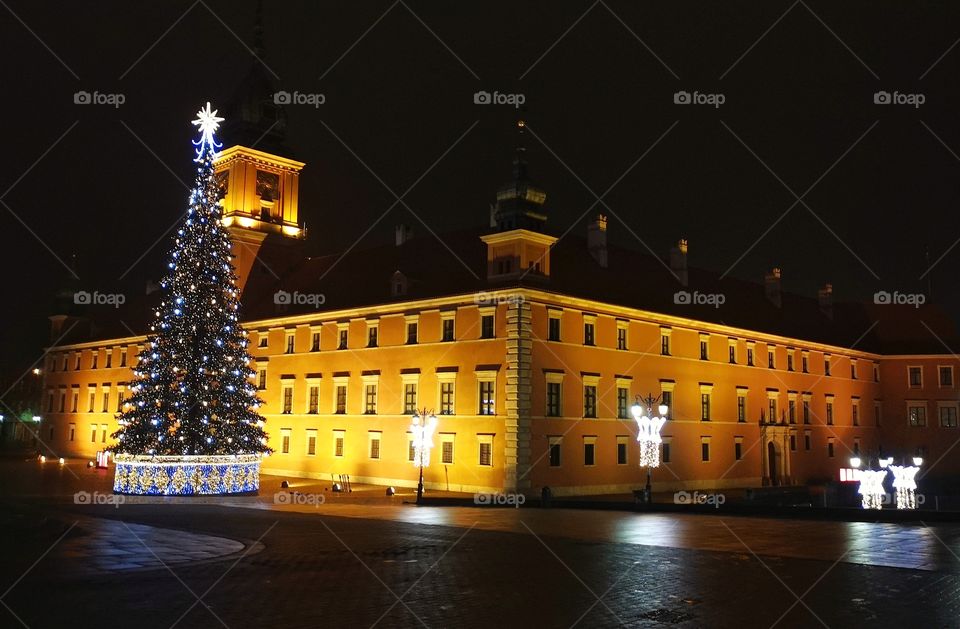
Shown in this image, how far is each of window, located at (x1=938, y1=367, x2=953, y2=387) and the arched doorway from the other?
15510 millimetres

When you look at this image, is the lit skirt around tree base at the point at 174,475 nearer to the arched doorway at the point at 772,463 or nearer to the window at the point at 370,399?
the window at the point at 370,399

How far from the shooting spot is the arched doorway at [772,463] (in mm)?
46938

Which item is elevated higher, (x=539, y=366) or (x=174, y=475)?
(x=539, y=366)

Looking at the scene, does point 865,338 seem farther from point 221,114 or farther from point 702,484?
point 221,114

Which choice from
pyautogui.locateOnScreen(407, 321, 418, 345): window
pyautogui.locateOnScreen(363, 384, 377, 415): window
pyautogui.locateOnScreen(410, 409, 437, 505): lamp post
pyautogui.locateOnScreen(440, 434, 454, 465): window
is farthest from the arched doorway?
pyautogui.locateOnScreen(363, 384, 377, 415): window

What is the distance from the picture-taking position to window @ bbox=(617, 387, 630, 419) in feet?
126

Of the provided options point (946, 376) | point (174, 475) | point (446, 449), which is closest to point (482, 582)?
point (174, 475)

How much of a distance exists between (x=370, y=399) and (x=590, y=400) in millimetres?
10245

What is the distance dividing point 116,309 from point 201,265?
4001cm

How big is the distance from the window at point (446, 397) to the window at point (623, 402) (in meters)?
7.66

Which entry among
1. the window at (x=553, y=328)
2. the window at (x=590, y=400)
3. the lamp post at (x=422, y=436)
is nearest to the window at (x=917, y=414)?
the window at (x=590, y=400)

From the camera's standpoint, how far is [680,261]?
46.8 m

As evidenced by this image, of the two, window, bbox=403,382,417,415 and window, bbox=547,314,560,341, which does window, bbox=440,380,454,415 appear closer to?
window, bbox=403,382,417,415

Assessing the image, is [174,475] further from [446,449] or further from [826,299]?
[826,299]
